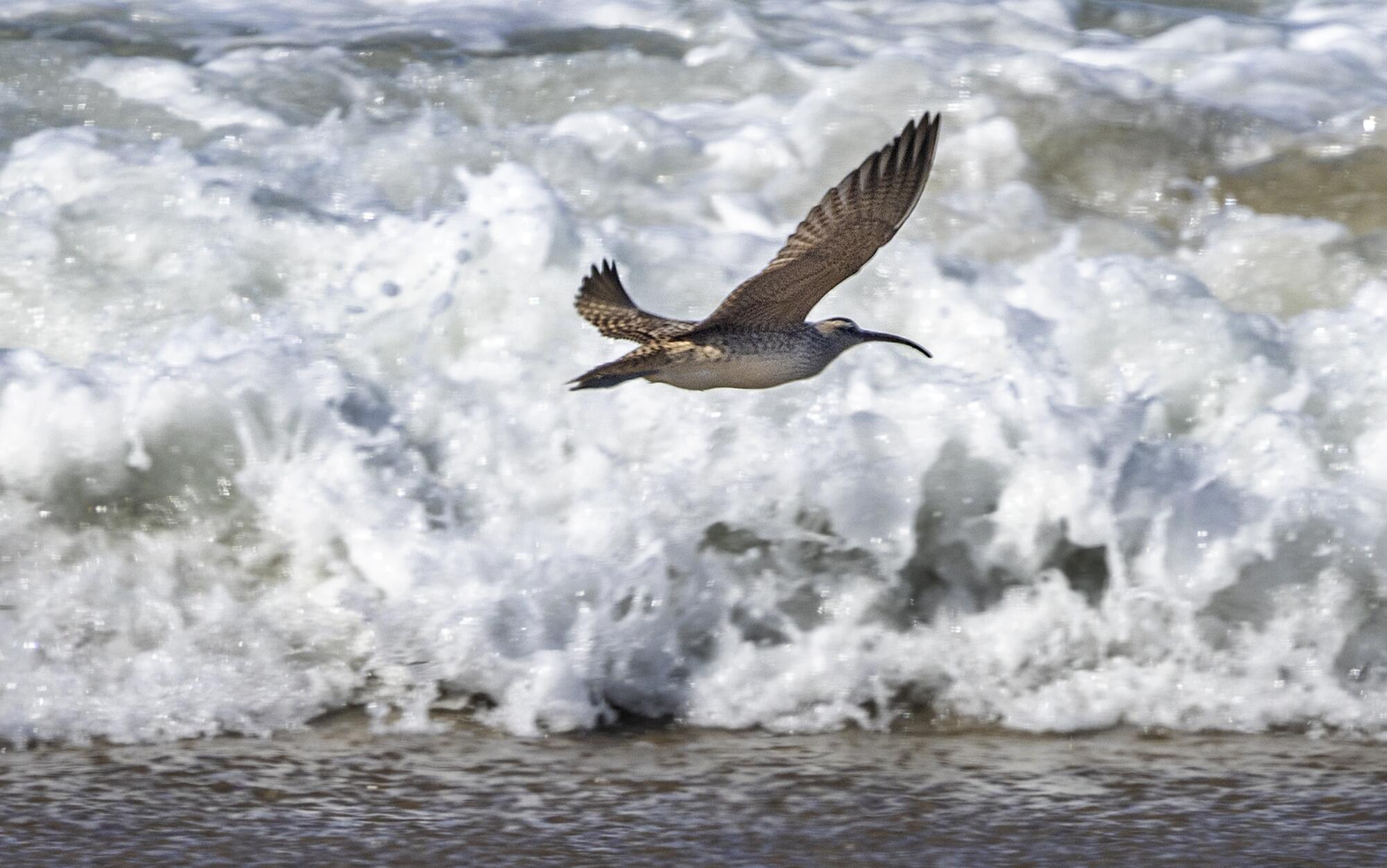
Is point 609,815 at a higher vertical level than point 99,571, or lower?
lower

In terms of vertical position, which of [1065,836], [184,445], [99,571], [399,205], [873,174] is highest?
[399,205]

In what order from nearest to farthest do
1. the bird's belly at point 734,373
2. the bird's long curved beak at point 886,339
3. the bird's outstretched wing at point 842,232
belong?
1. the bird's outstretched wing at point 842,232
2. the bird's belly at point 734,373
3. the bird's long curved beak at point 886,339

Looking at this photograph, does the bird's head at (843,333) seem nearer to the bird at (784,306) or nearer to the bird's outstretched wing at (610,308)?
the bird at (784,306)

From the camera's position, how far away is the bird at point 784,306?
155 inches

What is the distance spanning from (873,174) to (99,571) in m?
2.13

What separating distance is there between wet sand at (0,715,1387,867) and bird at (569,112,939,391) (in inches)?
33.0

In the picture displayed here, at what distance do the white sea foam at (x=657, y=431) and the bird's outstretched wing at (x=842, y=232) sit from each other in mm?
671

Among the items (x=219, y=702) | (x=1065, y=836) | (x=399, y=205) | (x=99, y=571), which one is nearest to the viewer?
(x=1065, y=836)

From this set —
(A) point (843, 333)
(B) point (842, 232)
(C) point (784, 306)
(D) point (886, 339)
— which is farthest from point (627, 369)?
(D) point (886, 339)

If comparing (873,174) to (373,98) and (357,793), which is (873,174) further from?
(373,98)

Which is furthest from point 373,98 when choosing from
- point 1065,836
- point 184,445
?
point 1065,836

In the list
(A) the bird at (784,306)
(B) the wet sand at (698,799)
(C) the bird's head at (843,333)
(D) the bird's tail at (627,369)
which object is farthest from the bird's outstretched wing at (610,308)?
(B) the wet sand at (698,799)

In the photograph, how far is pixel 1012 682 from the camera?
→ 14.4ft

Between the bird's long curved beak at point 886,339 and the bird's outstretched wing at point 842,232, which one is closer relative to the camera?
the bird's outstretched wing at point 842,232
